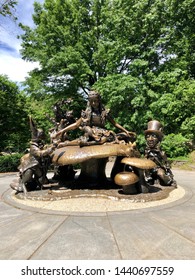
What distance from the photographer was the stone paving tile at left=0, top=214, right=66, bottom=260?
349cm

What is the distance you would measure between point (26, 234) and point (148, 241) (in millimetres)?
2076

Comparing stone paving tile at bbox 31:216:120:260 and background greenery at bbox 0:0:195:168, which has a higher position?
background greenery at bbox 0:0:195:168

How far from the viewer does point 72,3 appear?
20781mm

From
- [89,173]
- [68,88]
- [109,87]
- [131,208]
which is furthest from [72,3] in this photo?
[131,208]

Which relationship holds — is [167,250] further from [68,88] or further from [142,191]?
[68,88]

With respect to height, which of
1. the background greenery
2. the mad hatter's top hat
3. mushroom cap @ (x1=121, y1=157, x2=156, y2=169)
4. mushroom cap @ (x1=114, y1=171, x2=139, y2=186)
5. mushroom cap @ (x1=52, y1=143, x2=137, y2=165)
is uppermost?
the background greenery

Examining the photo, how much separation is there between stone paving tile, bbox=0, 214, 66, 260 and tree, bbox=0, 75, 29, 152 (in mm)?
16917

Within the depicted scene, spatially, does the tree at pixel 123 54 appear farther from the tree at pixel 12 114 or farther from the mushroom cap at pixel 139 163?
the mushroom cap at pixel 139 163

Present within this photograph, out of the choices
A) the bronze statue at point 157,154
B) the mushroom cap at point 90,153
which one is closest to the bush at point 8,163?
the mushroom cap at point 90,153

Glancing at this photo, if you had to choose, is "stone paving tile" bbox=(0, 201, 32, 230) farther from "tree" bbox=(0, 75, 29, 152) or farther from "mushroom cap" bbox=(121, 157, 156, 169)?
"tree" bbox=(0, 75, 29, 152)

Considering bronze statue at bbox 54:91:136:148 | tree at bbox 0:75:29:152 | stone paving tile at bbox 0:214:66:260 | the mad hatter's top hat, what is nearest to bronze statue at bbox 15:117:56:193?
bronze statue at bbox 54:91:136:148

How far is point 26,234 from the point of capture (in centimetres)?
415

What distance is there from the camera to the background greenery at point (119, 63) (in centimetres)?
1691

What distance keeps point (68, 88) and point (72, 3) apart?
7.40 metres
